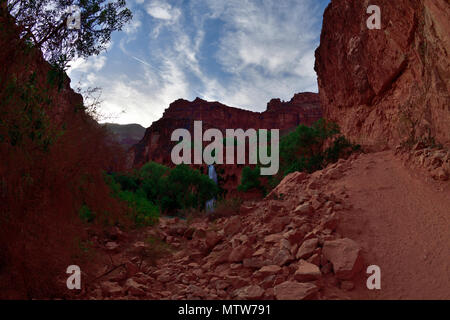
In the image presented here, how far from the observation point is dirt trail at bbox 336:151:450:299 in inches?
150

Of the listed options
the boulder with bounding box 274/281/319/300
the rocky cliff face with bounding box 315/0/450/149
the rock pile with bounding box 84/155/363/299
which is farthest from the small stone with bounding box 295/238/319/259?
the rocky cliff face with bounding box 315/0/450/149

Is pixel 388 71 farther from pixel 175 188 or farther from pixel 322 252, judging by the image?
pixel 175 188

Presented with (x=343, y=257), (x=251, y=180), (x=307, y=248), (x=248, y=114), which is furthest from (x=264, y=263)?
(x=248, y=114)

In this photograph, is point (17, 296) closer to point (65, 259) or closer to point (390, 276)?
point (65, 259)

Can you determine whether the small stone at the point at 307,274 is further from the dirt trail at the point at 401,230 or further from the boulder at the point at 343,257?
the dirt trail at the point at 401,230

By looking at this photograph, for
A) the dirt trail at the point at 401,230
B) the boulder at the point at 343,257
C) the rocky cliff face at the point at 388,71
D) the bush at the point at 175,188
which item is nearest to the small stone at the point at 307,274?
the boulder at the point at 343,257

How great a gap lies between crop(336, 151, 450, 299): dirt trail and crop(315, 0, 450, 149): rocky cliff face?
2.17 metres

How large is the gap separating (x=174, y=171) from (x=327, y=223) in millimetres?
21448

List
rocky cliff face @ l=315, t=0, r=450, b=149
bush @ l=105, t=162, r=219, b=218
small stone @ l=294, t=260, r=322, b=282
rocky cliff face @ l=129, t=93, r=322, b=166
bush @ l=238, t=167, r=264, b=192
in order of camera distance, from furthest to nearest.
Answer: rocky cliff face @ l=129, t=93, r=322, b=166
bush @ l=238, t=167, r=264, b=192
bush @ l=105, t=162, r=219, b=218
rocky cliff face @ l=315, t=0, r=450, b=149
small stone @ l=294, t=260, r=322, b=282

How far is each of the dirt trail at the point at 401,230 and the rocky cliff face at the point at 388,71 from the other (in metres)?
2.17

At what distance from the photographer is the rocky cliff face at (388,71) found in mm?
7633

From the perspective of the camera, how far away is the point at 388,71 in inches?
457

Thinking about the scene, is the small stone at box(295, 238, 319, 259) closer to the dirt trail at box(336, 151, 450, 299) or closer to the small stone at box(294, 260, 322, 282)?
the small stone at box(294, 260, 322, 282)

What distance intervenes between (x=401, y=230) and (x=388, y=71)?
29.0ft
